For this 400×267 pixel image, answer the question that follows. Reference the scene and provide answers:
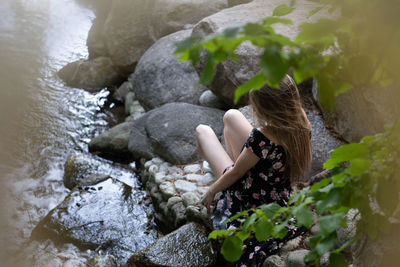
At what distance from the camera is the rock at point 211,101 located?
450cm

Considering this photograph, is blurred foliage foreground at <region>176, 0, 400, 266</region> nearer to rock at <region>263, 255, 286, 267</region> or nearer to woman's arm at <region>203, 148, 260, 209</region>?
woman's arm at <region>203, 148, 260, 209</region>

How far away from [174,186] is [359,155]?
273cm

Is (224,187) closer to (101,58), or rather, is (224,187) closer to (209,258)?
(209,258)

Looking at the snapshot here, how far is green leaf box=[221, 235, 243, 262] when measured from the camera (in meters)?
1.11

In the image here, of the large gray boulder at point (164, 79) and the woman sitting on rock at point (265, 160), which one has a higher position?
the woman sitting on rock at point (265, 160)

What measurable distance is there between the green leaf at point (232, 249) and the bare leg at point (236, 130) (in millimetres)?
1657

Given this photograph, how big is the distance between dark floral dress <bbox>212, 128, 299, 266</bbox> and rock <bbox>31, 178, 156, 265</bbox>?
107 cm

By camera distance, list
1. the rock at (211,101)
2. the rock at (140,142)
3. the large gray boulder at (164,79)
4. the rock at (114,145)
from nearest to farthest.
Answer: the rock at (140,142) → the rock at (211,101) → the rock at (114,145) → the large gray boulder at (164,79)

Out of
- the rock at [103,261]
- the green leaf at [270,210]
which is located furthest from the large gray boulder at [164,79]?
the green leaf at [270,210]

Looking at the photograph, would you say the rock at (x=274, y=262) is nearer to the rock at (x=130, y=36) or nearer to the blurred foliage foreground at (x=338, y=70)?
the blurred foliage foreground at (x=338, y=70)

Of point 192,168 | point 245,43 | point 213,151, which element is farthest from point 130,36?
point 213,151

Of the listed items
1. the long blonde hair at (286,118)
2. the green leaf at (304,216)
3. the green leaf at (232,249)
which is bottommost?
the long blonde hair at (286,118)

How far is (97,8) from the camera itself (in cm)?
865

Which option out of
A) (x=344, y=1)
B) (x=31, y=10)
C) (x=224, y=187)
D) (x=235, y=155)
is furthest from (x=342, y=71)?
(x=31, y=10)
